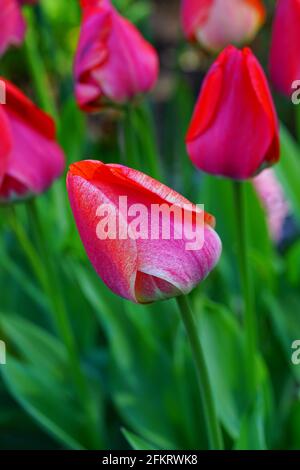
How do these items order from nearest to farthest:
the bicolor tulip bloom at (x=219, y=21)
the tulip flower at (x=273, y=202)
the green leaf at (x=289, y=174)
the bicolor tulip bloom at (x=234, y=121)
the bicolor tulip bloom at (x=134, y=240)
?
the bicolor tulip bloom at (x=134, y=240)
the bicolor tulip bloom at (x=234, y=121)
the bicolor tulip bloom at (x=219, y=21)
the green leaf at (x=289, y=174)
the tulip flower at (x=273, y=202)

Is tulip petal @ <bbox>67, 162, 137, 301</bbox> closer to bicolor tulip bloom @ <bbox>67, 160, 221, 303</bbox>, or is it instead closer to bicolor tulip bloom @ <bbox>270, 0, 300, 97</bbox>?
bicolor tulip bloom @ <bbox>67, 160, 221, 303</bbox>

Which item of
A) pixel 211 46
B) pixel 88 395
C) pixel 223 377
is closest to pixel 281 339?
pixel 223 377

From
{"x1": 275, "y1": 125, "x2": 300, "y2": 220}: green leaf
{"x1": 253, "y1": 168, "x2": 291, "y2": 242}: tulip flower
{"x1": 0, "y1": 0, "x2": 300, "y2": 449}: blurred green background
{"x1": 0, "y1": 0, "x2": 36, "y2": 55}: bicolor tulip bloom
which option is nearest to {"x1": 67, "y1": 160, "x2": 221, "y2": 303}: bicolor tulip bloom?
{"x1": 0, "y1": 0, "x2": 300, "y2": 449}: blurred green background

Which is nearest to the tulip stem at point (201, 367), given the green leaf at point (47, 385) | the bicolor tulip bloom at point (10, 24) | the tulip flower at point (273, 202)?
the green leaf at point (47, 385)

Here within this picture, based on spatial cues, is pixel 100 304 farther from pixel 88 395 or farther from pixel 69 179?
pixel 69 179

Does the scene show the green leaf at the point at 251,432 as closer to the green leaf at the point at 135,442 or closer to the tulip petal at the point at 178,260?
the green leaf at the point at 135,442

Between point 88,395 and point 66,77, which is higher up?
point 66,77
